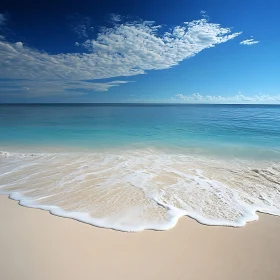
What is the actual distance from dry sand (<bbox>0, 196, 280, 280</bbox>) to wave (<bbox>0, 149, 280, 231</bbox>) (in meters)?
0.33

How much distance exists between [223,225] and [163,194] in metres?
1.88

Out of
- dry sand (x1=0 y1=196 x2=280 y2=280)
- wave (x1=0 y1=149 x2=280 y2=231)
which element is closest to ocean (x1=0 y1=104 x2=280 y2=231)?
wave (x1=0 y1=149 x2=280 y2=231)

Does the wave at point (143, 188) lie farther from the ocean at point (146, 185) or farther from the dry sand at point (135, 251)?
the dry sand at point (135, 251)

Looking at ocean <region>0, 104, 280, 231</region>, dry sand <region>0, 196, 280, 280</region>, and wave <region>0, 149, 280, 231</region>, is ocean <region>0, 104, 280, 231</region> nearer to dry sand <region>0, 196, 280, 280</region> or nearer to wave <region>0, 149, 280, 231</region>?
wave <region>0, 149, 280, 231</region>

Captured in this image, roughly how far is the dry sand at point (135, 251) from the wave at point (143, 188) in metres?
0.33

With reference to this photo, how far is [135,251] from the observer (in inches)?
134

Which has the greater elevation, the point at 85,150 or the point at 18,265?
the point at 18,265

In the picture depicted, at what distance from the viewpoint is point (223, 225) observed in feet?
13.8

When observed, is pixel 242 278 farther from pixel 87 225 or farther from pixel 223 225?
pixel 87 225

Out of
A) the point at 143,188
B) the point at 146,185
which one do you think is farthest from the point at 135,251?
the point at 146,185

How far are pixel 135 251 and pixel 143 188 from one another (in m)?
2.79

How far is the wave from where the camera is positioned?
4574 mm

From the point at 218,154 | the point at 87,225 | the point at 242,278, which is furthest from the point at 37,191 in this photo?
the point at 218,154

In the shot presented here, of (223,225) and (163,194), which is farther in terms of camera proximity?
(163,194)
